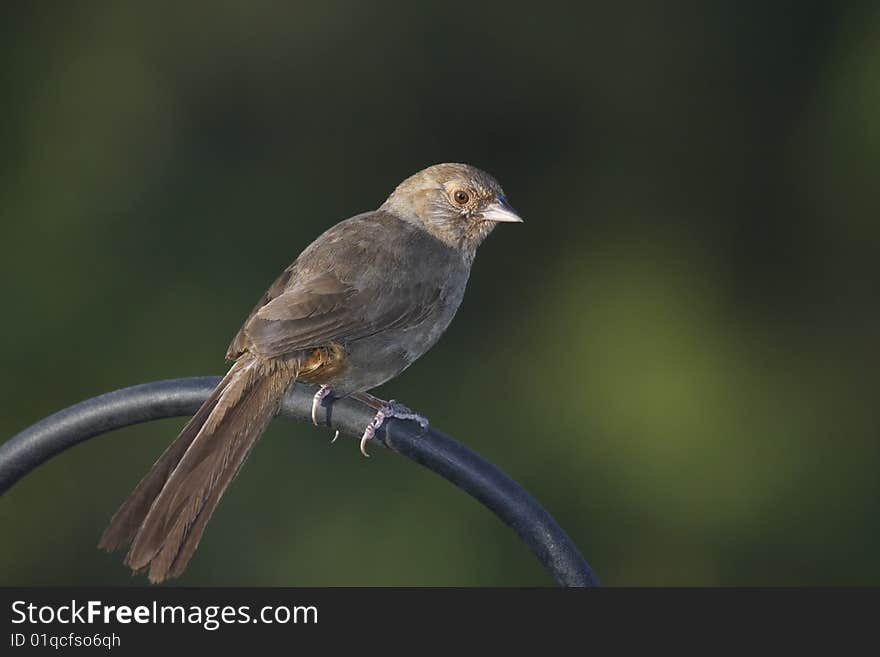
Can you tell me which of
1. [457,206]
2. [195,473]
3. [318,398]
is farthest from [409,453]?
[457,206]

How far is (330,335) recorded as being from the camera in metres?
3.79

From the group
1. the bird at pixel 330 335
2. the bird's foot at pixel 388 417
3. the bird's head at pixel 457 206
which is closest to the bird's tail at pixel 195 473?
the bird at pixel 330 335

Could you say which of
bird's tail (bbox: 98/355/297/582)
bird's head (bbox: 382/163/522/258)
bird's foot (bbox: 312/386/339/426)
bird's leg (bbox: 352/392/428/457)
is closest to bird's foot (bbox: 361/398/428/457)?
bird's leg (bbox: 352/392/428/457)

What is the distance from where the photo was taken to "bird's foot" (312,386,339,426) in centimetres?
363

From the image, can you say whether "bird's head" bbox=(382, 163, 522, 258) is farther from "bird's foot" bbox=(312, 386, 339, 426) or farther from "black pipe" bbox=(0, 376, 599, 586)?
"black pipe" bbox=(0, 376, 599, 586)

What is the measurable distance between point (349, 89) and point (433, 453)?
490 cm

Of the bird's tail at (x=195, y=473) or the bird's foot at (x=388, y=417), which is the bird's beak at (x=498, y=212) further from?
the bird's tail at (x=195, y=473)

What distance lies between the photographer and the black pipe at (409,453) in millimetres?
3070

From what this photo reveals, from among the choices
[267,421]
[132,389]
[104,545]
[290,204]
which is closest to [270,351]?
[267,421]

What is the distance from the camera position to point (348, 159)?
772cm

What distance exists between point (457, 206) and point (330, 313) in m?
0.93

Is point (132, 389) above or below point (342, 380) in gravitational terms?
below

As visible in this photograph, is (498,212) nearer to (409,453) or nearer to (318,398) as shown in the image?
(318,398)

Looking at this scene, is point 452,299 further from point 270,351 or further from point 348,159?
point 348,159
